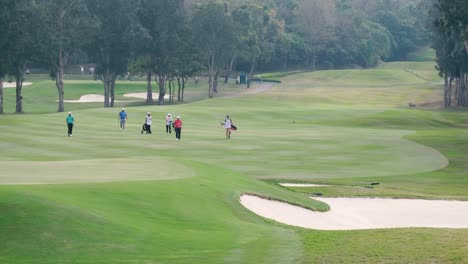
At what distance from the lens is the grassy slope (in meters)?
18.1

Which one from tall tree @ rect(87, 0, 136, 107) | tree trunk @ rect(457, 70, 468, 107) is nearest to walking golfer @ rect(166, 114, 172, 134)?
tall tree @ rect(87, 0, 136, 107)

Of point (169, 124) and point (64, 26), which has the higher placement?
point (64, 26)

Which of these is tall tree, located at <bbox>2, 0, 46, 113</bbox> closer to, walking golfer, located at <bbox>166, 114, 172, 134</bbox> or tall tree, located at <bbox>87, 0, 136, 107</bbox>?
tall tree, located at <bbox>87, 0, 136, 107</bbox>

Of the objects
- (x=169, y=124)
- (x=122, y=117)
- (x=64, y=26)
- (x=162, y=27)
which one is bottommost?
(x=169, y=124)

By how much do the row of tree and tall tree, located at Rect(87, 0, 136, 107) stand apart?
3966 centimetres

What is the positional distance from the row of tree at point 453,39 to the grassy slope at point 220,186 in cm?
748

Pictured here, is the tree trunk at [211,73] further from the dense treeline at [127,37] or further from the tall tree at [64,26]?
the tall tree at [64,26]

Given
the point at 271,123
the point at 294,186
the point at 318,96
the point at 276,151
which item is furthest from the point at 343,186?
the point at 318,96

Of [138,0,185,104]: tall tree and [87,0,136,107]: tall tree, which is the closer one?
[87,0,136,107]: tall tree

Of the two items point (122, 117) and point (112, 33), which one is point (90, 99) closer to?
point (112, 33)

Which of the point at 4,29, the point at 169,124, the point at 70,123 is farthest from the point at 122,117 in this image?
the point at 4,29

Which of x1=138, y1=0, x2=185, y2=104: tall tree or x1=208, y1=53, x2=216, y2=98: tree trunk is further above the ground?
x1=138, y1=0, x2=185, y2=104: tall tree

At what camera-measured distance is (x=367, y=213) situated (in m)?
33.2

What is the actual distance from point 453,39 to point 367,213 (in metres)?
78.0
